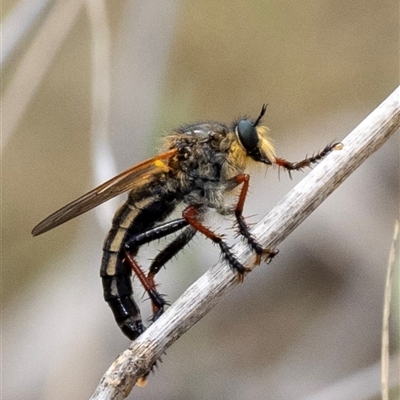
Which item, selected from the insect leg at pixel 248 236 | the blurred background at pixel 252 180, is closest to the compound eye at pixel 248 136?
the insect leg at pixel 248 236

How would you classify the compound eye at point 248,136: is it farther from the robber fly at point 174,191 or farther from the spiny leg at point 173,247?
the spiny leg at point 173,247

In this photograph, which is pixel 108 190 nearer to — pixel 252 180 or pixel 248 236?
pixel 248 236

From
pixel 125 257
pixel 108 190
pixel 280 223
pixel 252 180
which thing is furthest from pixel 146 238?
pixel 252 180

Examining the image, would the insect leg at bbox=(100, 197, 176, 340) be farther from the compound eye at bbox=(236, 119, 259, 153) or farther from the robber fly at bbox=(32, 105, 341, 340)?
the compound eye at bbox=(236, 119, 259, 153)

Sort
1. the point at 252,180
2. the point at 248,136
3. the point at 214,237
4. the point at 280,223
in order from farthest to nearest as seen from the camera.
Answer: the point at 252,180, the point at 248,136, the point at 214,237, the point at 280,223

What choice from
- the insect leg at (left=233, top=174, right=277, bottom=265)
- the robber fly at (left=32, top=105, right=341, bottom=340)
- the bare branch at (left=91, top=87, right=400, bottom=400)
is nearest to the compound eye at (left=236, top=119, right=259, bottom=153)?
the robber fly at (left=32, top=105, right=341, bottom=340)

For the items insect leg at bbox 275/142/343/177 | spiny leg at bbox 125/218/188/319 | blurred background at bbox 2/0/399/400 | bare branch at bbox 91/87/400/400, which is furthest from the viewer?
blurred background at bbox 2/0/399/400
